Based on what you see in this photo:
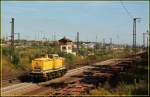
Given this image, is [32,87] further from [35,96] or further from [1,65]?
[1,65]

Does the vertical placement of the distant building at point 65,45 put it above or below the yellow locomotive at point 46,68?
above

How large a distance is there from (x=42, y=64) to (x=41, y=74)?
103 centimetres

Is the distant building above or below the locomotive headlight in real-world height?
above

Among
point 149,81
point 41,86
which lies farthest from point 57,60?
point 149,81

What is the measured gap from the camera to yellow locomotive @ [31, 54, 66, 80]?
113ft

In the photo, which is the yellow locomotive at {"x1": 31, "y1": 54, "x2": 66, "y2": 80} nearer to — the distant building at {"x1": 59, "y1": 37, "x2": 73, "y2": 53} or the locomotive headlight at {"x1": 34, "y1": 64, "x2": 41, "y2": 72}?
the locomotive headlight at {"x1": 34, "y1": 64, "x2": 41, "y2": 72}

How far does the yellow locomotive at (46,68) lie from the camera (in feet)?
113

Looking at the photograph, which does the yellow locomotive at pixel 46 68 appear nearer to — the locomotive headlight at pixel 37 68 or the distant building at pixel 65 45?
the locomotive headlight at pixel 37 68

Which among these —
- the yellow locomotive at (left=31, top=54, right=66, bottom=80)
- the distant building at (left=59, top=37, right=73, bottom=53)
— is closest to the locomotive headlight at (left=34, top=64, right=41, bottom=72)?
the yellow locomotive at (left=31, top=54, right=66, bottom=80)

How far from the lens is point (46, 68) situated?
115 ft

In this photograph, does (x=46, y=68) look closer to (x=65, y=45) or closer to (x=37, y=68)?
(x=37, y=68)

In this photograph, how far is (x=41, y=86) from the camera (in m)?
31.0

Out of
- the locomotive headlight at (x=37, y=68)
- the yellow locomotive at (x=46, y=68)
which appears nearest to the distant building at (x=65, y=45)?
the yellow locomotive at (x=46, y=68)

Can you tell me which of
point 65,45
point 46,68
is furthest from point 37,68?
point 65,45
